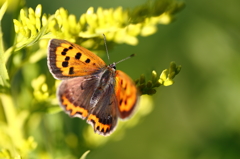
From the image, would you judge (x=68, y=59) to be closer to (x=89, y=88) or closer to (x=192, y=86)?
(x=89, y=88)

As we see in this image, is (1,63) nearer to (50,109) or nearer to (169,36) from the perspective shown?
(50,109)

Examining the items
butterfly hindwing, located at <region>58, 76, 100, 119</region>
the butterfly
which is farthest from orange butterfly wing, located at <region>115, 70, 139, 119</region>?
butterfly hindwing, located at <region>58, 76, 100, 119</region>

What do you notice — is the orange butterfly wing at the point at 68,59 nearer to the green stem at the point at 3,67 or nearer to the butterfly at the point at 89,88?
the butterfly at the point at 89,88

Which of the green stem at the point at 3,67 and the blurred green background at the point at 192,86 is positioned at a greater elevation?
the green stem at the point at 3,67

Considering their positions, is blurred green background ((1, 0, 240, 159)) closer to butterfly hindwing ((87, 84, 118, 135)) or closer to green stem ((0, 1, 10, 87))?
butterfly hindwing ((87, 84, 118, 135))

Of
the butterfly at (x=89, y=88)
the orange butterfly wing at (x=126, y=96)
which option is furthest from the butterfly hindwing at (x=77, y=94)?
the orange butterfly wing at (x=126, y=96)

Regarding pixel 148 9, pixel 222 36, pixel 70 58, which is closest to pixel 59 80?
pixel 70 58
